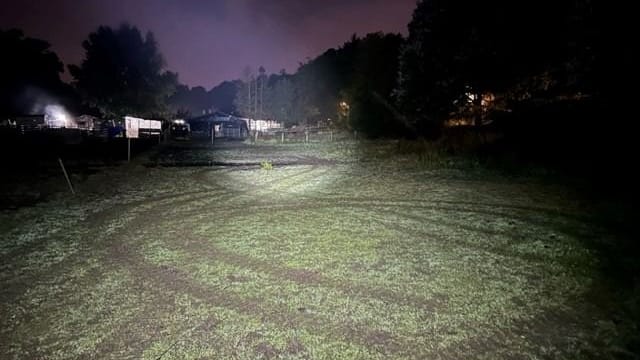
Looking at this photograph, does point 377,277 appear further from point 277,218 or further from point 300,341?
point 277,218

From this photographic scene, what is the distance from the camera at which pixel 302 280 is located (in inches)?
199

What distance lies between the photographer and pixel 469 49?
20.4 m

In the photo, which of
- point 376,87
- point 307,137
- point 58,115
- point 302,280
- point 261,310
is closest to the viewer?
point 261,310

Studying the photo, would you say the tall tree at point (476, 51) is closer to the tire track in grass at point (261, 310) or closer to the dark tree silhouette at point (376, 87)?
the dark tree silhouette at point (376, 87)

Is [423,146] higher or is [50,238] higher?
[423,146]

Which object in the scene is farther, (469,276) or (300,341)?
(469,276)

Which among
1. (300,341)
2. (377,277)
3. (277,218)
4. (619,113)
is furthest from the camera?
(619,113)

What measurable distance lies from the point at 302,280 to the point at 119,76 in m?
74.7

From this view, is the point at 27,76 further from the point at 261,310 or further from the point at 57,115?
the point at 261,310

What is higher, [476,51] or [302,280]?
[476,51]

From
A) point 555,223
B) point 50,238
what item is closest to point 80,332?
point 50,238

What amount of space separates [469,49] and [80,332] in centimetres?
2077

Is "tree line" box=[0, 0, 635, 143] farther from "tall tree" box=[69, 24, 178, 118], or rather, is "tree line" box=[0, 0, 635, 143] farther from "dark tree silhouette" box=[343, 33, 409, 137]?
"tall tree" box=[69, 24, 178, 118]

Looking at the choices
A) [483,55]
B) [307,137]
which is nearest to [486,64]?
[483,55]
